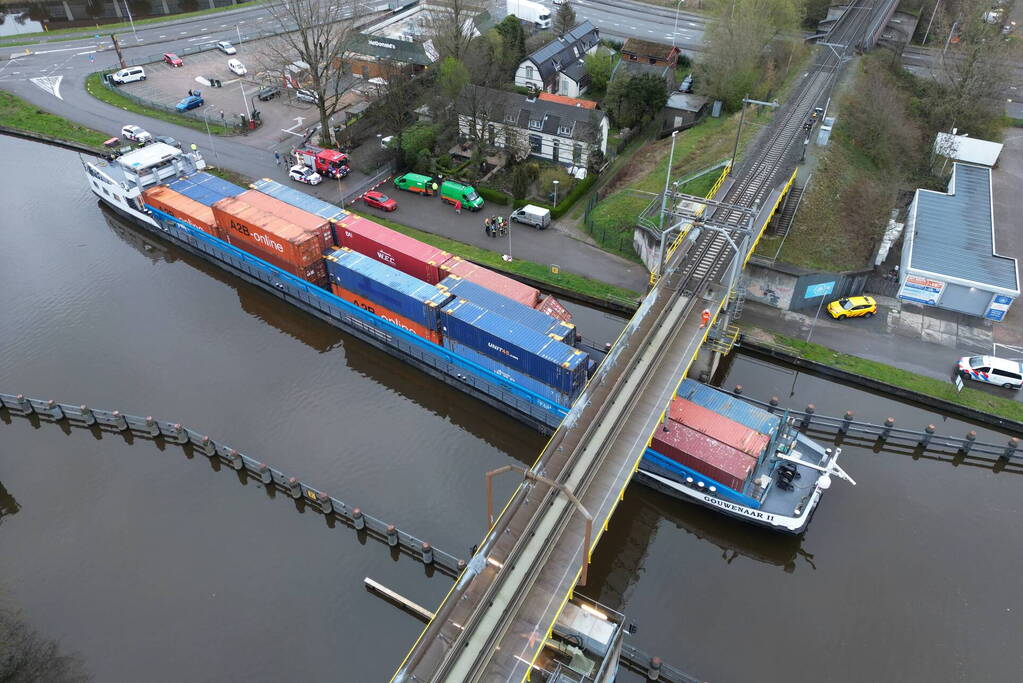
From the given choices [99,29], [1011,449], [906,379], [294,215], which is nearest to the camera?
[1011,449]

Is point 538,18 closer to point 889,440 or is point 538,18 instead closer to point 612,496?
point 889,440

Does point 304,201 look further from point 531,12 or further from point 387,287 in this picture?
point 531,12

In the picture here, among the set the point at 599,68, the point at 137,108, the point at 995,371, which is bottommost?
the point at 995,371

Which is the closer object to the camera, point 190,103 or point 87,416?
point 87,416

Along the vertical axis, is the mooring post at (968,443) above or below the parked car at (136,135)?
below

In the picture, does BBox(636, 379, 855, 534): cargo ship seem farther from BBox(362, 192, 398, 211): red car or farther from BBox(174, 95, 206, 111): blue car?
BBox(174, 95, 206, 111): blue car

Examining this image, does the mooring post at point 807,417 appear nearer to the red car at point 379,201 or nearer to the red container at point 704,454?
the red container at point 704,454

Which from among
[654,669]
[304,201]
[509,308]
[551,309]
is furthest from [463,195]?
[654,669]

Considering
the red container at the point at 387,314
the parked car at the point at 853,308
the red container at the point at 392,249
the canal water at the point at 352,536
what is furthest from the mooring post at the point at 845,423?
the red container at the point at 392,249
